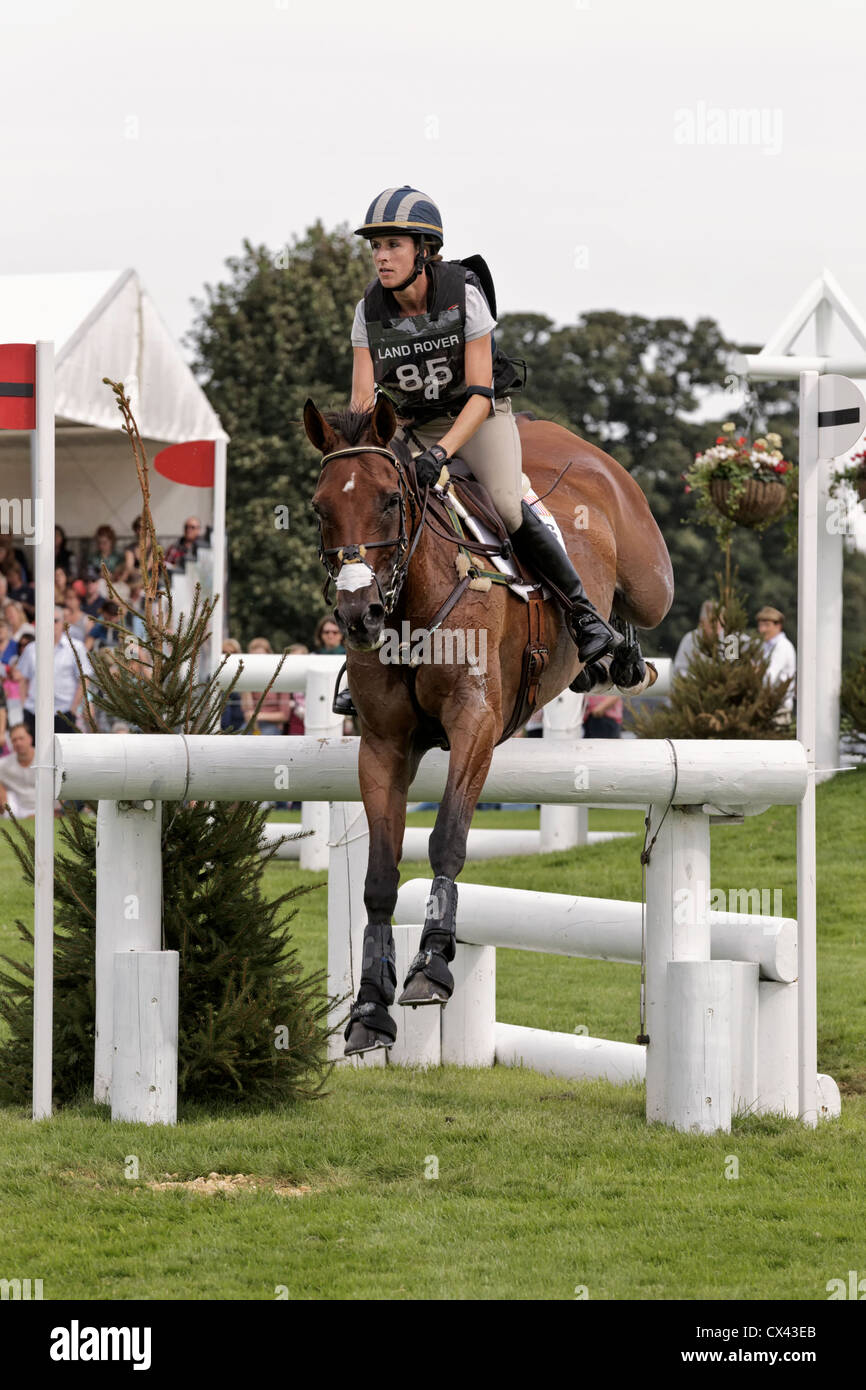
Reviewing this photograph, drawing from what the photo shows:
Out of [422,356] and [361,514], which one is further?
[422,356]

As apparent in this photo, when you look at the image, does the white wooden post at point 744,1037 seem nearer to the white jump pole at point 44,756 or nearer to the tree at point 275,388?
the white jump pole at point 44,756

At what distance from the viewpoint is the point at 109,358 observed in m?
17.6

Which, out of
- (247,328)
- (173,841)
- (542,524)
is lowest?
(173,841)

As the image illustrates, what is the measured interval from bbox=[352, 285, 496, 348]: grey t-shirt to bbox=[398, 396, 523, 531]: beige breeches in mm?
395

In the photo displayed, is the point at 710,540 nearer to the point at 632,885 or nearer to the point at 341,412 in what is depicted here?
the point at 632,885

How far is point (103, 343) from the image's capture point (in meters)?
17.5

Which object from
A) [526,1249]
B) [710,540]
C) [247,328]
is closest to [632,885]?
[526,1249]

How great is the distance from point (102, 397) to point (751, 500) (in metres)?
6.59

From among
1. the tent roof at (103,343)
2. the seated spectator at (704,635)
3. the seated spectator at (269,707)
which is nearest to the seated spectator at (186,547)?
the tent roof at (103,343)

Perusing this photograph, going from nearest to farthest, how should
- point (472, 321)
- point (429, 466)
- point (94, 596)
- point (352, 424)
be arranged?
point (352, 424) → point (429, 466) → point (472, 321) → point (94, 596)

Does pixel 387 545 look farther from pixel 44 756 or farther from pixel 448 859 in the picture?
pixel 44 756

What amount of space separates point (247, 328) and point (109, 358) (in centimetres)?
1279

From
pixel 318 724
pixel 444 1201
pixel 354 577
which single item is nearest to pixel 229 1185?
pixel 444 1201

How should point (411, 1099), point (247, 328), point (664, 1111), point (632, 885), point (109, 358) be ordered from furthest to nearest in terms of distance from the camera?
1. point (247, 328)
2. point (109, 358)
3. point (632, 885)
4. point (411, 1099)
5. point (664, 1111)
